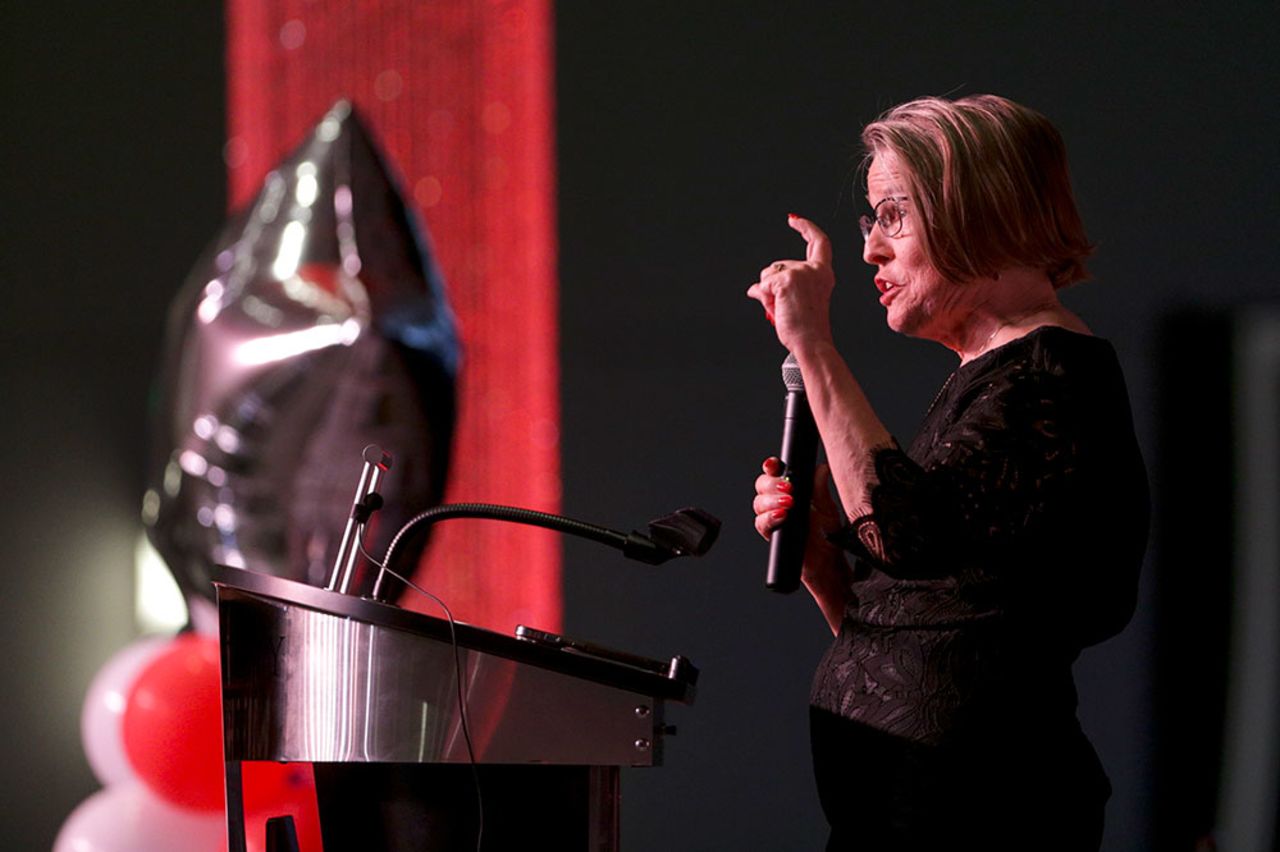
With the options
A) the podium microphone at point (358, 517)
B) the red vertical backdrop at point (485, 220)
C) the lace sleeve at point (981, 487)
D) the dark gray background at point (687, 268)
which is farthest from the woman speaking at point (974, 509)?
the red vertical backdrop at point (485, 220)

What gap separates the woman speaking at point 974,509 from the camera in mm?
1052

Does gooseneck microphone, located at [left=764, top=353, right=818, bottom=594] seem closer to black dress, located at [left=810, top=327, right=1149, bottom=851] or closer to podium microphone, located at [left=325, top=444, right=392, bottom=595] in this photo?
black dress, located at [left=810, top=327, right=1149, bottom=851]

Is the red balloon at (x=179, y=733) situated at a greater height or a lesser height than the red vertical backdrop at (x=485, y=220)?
lesser

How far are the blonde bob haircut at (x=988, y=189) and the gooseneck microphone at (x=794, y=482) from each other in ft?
0.62

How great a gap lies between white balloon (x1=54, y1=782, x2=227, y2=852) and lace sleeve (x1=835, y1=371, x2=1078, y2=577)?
1.53m

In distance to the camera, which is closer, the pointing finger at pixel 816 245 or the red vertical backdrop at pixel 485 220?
the pointing finger at pixel 816 245

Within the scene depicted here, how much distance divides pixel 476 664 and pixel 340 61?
214 centimetres

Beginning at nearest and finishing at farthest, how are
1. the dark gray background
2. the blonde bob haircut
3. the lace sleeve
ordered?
the lace sleeve
the blonde bob haircut
the dark gray background

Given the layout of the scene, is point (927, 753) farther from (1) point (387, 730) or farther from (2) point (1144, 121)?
(2) point (1144, 121)

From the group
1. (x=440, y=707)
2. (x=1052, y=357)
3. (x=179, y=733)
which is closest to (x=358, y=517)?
(x=440, y=707)

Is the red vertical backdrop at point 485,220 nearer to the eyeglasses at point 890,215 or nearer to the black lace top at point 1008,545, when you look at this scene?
the eyeglasses at point 890,215

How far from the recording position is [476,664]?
1.06m

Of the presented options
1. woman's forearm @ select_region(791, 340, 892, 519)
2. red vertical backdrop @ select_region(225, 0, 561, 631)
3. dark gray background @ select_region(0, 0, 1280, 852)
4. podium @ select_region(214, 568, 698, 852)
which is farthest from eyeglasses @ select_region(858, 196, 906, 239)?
red vertical backdrop @ select_region(225, 0, 561, 631)

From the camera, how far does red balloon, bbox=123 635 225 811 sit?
2.11m
